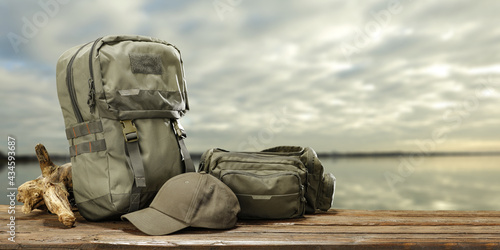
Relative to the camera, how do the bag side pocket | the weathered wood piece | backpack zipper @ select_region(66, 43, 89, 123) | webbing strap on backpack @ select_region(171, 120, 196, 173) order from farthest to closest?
the bag side pocket < webbing strap on backpack @ select_region(171, 120, 196, 173) < backpack zipper @ select_region(66, 43, 89, 123) < the weathered wood piece

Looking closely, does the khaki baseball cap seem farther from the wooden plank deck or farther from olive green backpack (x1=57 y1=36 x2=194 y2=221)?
olive green backpack (x1=57 y1=36 x2=194 y2=221)

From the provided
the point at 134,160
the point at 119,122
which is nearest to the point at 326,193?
the point at 134,160

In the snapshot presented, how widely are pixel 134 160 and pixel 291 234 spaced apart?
1.43 meters

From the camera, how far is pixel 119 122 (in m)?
3.38

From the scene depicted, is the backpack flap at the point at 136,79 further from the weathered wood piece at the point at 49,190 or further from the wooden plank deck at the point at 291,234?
the wooden plank deck at the point at 291,234

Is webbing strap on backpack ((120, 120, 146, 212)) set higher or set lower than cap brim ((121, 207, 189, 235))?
higher

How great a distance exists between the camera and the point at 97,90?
132 inches

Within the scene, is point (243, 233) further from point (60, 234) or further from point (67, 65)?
point (67, 65)

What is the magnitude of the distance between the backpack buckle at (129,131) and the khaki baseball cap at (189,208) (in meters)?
0.51

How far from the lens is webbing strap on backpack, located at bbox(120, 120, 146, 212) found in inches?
131

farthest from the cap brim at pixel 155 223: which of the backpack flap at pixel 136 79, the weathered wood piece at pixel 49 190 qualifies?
the backpack flap at pixel 136 79

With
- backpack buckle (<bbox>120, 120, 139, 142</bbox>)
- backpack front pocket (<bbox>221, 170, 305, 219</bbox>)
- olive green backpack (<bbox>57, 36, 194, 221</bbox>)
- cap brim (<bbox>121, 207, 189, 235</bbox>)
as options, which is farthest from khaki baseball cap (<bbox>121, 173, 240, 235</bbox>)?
backpack buckle (<bbox>120, 120, 139, 142</bbox>)

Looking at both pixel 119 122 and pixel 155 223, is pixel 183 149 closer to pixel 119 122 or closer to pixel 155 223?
pixel 119 122

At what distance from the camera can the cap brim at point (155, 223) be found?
286 centimetres
